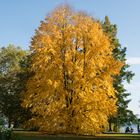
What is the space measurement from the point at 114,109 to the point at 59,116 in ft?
15.2

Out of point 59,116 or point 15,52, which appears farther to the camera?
point 15,52

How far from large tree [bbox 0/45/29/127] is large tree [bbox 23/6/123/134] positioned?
854 inches

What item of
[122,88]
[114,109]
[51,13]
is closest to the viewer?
[114,109]

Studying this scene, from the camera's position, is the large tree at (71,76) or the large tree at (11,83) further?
the large tree at (11,83)

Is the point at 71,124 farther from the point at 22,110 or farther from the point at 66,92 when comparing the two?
the point at 22,110

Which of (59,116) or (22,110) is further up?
(22,110)

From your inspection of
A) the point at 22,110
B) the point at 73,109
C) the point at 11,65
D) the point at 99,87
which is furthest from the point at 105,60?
the point at 11,65

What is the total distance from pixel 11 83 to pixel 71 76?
31.8 metres

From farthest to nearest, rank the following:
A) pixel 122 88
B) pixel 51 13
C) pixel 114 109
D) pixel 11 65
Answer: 1. pixel 11 65
2. pixel 122 88
3. pixel 51 13
4. pixel 114 109

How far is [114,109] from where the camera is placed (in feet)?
120

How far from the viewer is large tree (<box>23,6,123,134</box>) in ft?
120

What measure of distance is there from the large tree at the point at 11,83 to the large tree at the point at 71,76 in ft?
71.2

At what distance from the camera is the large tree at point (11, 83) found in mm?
61369

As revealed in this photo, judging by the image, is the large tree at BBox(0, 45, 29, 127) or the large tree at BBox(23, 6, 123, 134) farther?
the large tree at BBox(0, 45, 29, 127)
